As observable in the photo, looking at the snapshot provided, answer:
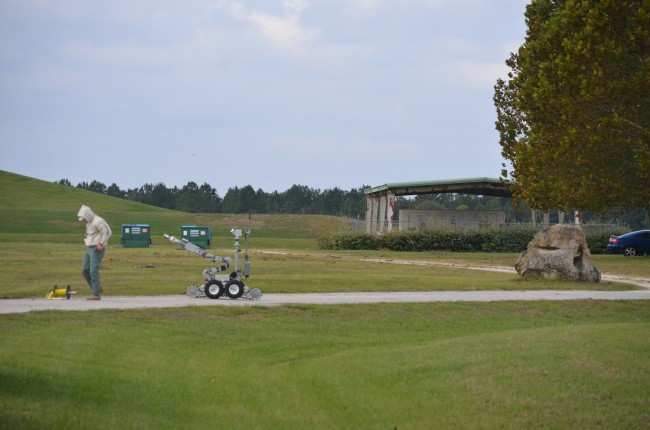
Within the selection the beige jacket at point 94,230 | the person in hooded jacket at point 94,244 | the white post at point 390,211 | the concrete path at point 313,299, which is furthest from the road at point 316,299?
the white post at point 390,211

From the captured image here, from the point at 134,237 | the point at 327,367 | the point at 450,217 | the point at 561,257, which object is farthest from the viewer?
the point at 450,217

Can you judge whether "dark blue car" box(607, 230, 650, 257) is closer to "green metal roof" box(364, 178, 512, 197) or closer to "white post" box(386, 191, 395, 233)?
"green metal roof" box(364, 178, 512, 197)

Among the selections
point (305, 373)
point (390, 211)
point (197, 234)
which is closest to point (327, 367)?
point (305, 373)

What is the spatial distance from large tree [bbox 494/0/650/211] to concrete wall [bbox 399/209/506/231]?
2139 cm

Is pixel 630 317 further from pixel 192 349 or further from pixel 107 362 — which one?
pixel 107 362

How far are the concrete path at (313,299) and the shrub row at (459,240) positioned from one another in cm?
3108

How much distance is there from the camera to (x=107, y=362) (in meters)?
12.3

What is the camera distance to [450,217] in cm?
6706

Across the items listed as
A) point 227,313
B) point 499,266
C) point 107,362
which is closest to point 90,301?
point 227,313

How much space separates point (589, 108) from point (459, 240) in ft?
86.3

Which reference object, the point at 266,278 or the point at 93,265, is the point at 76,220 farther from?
the point at 93,265

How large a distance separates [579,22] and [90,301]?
2091 cm

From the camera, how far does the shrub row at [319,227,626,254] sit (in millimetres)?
59062

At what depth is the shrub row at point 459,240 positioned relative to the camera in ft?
194
